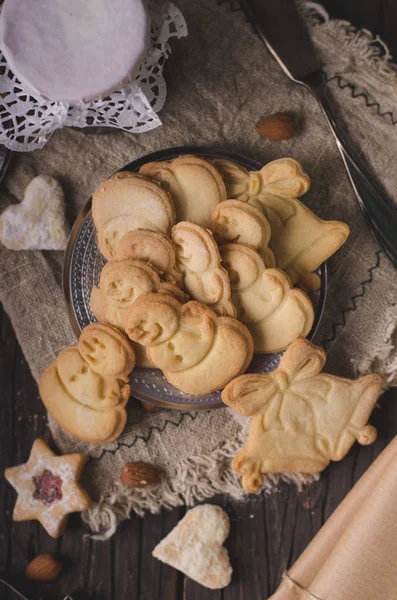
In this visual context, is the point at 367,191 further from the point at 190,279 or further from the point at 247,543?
the point at 247,543

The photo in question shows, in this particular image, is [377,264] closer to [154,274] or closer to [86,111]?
[154,274]

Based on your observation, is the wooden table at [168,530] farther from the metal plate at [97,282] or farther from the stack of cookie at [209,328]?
the metal plate at [97,282]

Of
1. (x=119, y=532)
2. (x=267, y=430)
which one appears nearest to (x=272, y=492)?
(x=267, y=430)

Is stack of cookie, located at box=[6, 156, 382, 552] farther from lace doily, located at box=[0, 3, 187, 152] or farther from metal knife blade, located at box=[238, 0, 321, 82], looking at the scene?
metal knife blade, located at box=[238, 0, 321, 82]

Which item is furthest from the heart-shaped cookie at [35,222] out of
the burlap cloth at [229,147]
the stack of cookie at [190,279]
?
the stack of cookie at [190,279]

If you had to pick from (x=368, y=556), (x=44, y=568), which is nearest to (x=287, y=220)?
(x=368, y=556)

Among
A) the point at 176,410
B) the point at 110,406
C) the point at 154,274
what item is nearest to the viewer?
the point at 154,274
